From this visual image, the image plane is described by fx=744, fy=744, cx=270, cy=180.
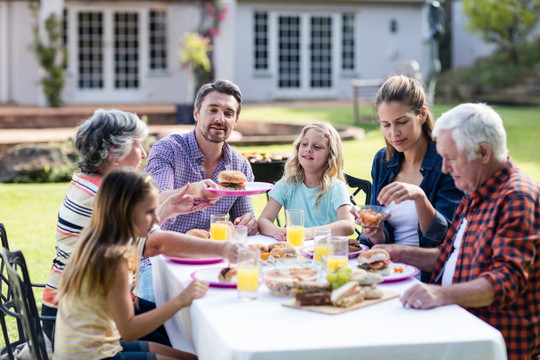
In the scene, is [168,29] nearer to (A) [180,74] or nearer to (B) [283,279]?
(A) [180,74]

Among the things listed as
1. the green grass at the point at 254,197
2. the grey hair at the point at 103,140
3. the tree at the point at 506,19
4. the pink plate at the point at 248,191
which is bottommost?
the green grass at the point at 254,197

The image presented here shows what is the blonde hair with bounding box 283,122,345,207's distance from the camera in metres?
4.13

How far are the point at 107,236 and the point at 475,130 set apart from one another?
4.45 feet

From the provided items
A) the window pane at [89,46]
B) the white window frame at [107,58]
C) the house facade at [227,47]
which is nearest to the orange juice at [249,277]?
the house facade at [227,47]

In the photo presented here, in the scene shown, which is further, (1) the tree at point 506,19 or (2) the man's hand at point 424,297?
(1) the tree at point 506,19

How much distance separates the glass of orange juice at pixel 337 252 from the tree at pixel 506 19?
19.1 m

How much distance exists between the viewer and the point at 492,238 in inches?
103

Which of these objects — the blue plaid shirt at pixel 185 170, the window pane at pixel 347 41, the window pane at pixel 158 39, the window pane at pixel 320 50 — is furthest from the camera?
the window pane at pixel 347 41

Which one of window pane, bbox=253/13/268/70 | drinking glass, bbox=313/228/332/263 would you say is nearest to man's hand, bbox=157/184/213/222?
drinking glass, bbox=313/228/332/263

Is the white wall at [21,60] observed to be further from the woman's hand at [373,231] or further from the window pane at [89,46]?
the woman's hand at [373,231]

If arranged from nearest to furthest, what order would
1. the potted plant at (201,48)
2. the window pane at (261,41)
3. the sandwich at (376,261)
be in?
the sandwich at (376,261) → the potted plant at (201,48) → the window pane at (261,41)

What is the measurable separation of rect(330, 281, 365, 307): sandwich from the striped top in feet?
3.72

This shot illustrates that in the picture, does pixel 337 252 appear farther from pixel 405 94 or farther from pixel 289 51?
pixel 289 51

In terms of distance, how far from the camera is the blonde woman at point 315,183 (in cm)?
410
